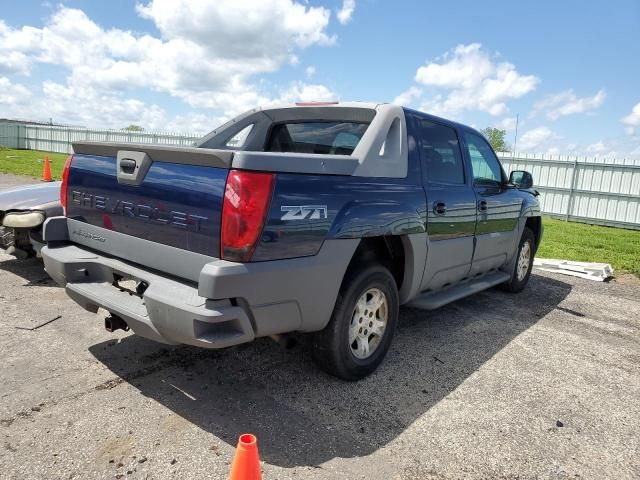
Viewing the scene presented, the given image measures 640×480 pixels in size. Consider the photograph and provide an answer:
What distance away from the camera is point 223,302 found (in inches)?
103

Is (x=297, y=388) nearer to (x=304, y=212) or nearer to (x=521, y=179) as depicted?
(x=304, y=212)

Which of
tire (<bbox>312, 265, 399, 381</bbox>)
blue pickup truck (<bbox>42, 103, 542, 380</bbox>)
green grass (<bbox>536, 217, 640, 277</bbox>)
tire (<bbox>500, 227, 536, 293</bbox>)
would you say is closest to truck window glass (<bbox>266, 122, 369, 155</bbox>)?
blue pickup truck (<bbox>42, 103, 542, 380</bbox>)

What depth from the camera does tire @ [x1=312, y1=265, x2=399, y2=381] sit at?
3.29 metres

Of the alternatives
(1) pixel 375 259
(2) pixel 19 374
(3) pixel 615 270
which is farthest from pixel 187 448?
(3) pixel 615 270

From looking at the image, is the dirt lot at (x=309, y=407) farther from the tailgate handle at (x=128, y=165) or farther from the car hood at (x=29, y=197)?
the tailgate handle at (x=128, y=165)

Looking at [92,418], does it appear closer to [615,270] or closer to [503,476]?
[503,476]

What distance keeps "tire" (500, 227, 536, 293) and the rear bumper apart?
3.80 meters

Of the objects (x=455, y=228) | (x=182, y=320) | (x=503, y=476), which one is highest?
(x=455, y=228)

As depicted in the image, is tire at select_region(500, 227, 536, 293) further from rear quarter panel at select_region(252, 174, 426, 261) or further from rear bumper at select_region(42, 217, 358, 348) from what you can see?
rear bumper at select_region(42, 217, 358, 348)

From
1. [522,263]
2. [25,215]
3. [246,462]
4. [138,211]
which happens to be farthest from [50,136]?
[246,462]

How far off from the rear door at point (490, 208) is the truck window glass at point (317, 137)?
1395 mm

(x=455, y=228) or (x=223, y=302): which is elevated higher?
(x=455, y=228)

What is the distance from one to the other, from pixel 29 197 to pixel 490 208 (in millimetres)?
4996

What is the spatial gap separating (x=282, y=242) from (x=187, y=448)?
1.23 m
